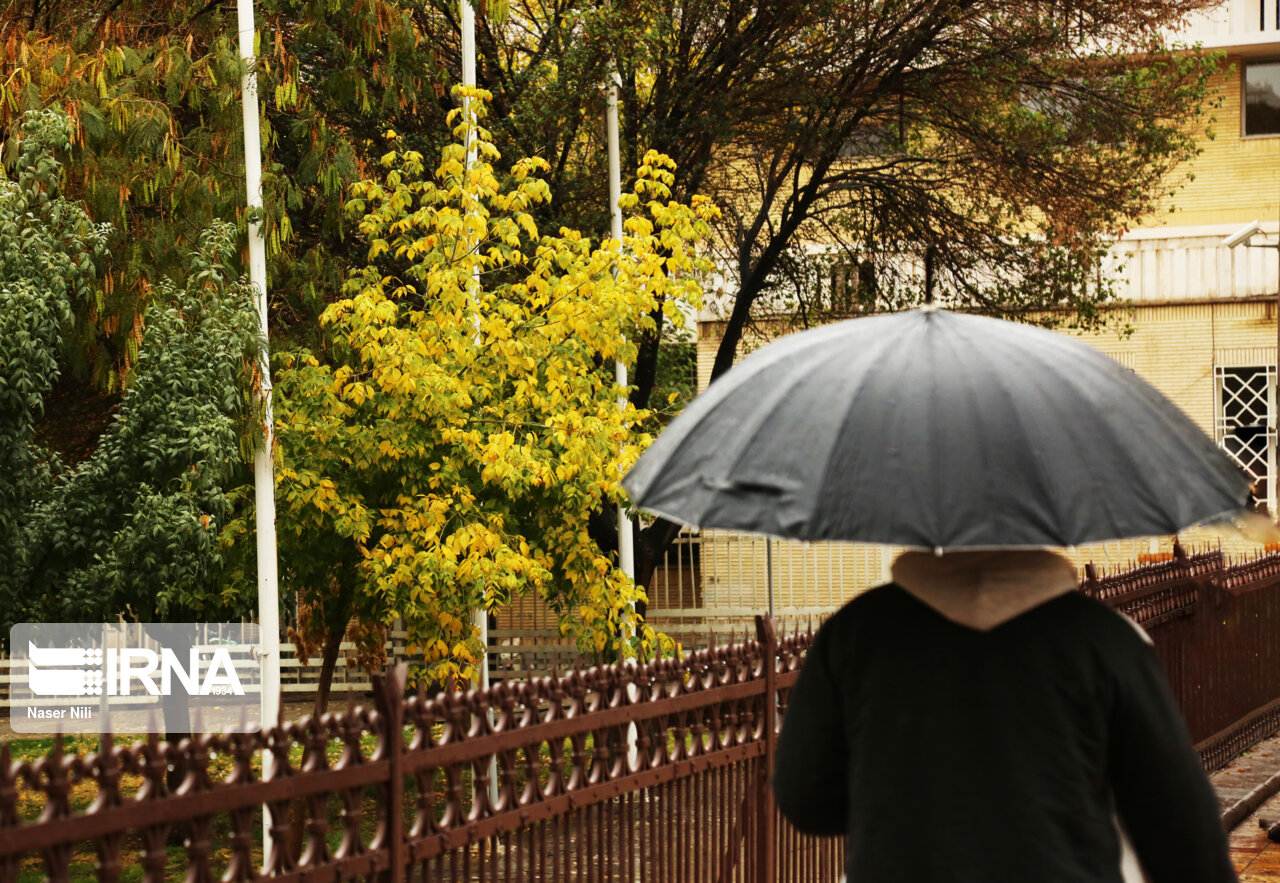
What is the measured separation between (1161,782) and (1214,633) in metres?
8.03

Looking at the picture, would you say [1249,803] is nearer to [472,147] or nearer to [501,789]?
[501,789]

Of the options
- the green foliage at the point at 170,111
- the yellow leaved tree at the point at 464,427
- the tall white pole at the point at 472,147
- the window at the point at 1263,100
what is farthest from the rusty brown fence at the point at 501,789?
the window at the point at 1263,100

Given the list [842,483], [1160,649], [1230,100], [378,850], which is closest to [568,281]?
[1160,649]

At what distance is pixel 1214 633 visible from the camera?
9.91m

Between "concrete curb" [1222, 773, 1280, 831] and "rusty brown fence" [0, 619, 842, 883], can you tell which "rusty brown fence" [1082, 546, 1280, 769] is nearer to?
"concrete curb" [1222, 773, 1280, 831]

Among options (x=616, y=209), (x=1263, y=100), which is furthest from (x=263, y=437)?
(x=1263, y=100)

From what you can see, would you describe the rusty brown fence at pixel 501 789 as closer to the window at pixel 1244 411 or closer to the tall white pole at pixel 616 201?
the tall white pole at pixel 616 201

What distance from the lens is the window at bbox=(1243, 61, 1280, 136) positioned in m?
30.2

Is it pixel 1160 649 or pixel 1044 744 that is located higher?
pixel 1044 744

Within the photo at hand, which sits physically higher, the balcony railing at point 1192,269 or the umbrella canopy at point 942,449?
the balcony railing at point 1192,269

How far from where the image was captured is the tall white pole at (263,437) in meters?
10.5

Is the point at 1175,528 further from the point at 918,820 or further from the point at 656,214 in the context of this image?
the point at 656,214

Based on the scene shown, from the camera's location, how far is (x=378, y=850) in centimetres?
343

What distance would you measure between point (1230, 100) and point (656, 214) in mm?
22440
